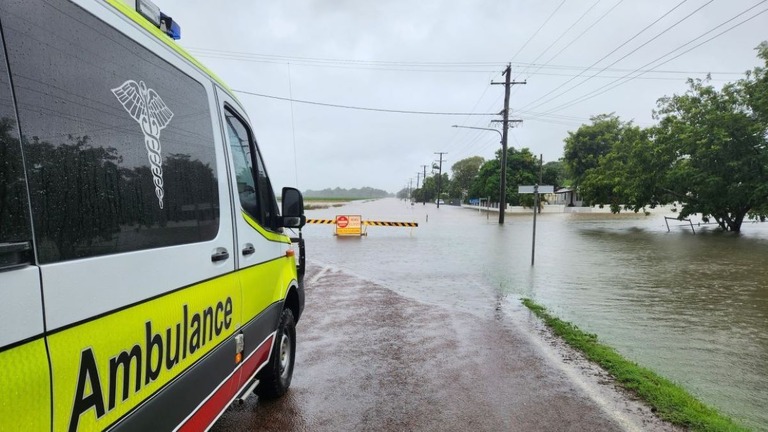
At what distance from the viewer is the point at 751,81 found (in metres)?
23.1

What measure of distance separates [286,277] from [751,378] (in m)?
4.99

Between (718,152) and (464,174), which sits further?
(464,174)

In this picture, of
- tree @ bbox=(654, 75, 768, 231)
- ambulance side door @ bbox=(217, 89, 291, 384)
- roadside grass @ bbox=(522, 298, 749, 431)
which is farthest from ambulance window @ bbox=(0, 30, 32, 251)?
tree @ bbox=(654, 75, 768, 231)

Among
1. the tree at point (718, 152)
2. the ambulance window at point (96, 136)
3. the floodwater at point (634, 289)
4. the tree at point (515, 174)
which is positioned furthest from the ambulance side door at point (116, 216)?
the tree at point (515, 174)

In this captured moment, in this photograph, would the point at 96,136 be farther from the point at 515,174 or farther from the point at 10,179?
the point at 515,174

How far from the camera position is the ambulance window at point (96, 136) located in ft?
4.42

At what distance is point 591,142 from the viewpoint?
5609 centimetres

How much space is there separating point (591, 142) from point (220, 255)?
199 feet

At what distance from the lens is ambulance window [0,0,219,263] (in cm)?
135

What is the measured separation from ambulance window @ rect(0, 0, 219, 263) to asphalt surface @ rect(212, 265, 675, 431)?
2.22 metres

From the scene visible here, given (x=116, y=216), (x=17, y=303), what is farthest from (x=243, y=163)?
(x=17, y=303)

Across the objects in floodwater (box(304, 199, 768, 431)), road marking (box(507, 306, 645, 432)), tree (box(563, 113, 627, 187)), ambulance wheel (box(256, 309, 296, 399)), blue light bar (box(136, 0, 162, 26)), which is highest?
tree (box(563, 113, 627, 187))

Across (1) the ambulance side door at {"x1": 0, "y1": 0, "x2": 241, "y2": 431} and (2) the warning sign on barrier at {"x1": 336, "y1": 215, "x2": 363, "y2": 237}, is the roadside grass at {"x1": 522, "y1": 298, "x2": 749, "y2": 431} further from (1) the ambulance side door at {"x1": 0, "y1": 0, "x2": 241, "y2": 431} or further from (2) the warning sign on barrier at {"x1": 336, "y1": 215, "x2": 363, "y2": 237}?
(2) the warning sign on barrier at {"x1": 336, "y1": 215, "x2": 363, "y2": 237}

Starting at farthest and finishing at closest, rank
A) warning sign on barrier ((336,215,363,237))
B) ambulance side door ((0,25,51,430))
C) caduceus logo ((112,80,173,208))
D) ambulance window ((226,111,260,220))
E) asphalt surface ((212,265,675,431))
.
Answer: warning sign on barrier ((336,215,363,237)), asphalt surface ((212,265,675,431)), ambulance window ((226,111,260,220)), caduceus logo ((112,80,173,208)), ambulance side door ((0,25,51,430))
